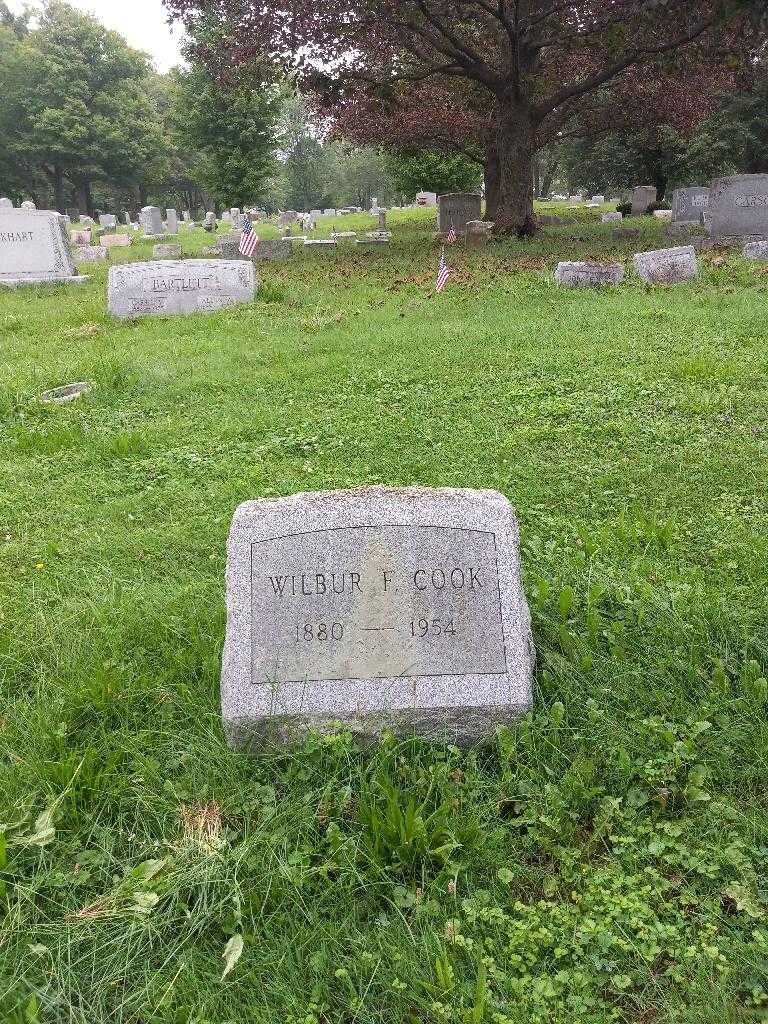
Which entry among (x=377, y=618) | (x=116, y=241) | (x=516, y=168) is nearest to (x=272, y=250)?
(x=516, y=168)

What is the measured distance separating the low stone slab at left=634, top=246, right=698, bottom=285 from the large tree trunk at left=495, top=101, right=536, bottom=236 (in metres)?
7.35

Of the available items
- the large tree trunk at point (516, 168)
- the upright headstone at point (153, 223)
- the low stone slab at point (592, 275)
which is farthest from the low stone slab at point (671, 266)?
the upright headstone at point (153, 223)

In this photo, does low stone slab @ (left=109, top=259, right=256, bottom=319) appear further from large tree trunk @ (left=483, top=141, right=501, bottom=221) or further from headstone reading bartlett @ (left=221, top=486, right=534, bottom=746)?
large tree trunk @ (left=483, top=141, right=501, bottom=221)

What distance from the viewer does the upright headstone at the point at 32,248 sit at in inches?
542

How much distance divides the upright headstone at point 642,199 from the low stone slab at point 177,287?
2346 centimetres

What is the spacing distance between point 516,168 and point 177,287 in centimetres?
1041

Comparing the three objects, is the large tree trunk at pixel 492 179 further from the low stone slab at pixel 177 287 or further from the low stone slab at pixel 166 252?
the low stone slab at pixel 177 287

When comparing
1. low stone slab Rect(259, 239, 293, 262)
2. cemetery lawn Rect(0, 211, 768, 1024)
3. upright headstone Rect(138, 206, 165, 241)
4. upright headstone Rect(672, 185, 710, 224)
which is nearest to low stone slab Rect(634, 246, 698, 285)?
cemetery lawn Rect(0, 211, 768, 1024)

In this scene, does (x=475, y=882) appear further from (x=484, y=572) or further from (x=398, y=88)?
(x=398, y=88)

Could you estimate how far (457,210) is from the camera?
21734 mm

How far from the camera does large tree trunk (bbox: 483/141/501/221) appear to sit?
932 inches

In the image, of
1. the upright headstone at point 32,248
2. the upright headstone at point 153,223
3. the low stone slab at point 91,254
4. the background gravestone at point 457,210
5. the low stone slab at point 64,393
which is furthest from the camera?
the upright headstone at point 153,223

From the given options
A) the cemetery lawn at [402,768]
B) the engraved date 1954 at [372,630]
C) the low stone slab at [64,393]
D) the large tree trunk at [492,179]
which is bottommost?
the cemetery lawn at [402,768]

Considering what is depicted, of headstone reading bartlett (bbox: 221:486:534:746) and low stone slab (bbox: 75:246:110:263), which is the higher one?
low stone slab (bbox: 75:246:110:263)
